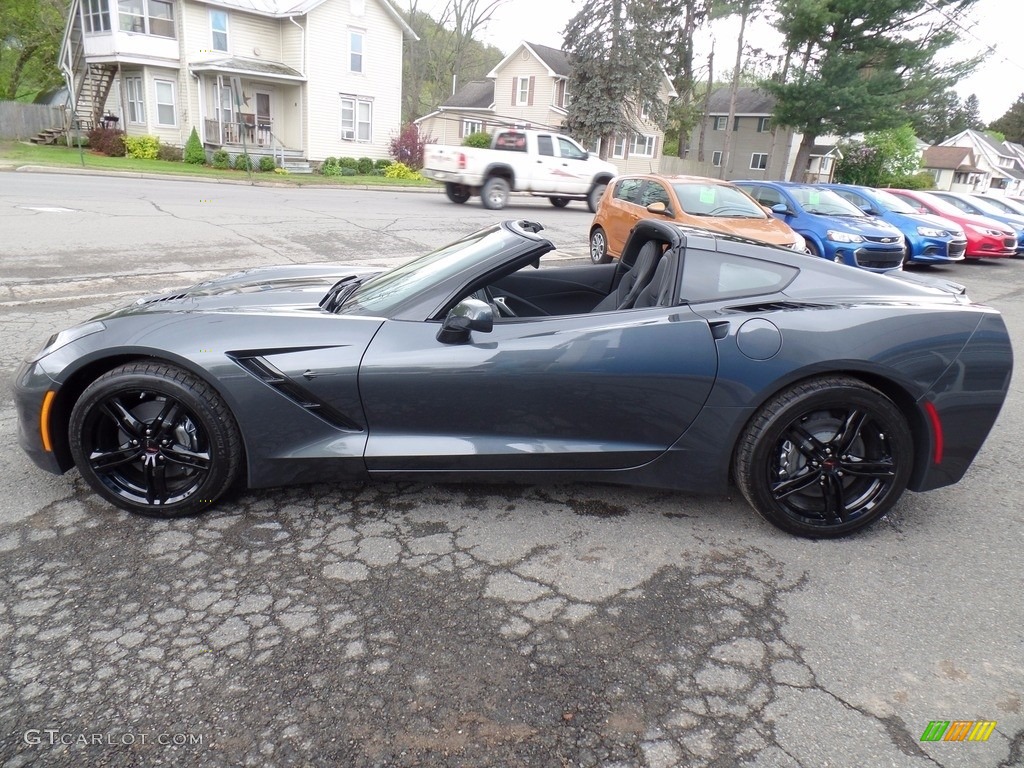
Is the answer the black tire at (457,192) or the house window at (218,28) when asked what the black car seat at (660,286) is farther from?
the house window at (218,28)

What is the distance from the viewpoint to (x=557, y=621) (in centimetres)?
261

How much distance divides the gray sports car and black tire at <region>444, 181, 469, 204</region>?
16.5 m

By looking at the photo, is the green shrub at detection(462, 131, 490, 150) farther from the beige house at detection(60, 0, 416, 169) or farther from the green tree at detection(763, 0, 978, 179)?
the green tree at detection(763, 0, 978, 179)

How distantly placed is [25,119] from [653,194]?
3280cm

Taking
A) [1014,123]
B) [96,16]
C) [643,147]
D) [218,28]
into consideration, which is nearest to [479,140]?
[218,28]

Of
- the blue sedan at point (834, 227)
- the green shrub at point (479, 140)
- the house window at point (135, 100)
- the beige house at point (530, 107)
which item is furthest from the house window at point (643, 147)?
the blue sedan at point (834, 227)

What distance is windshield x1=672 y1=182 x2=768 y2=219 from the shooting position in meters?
10.2

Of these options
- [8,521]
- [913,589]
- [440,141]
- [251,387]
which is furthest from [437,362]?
[440,141]

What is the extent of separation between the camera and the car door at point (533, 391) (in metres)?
3.04

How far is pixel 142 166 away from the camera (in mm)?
23594

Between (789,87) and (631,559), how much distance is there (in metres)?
32.3

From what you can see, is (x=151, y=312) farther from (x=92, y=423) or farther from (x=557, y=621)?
(x=557, y=621)

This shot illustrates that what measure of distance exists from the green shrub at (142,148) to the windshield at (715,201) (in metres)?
23.8

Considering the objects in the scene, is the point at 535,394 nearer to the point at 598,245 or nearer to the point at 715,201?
the point at 715,201
